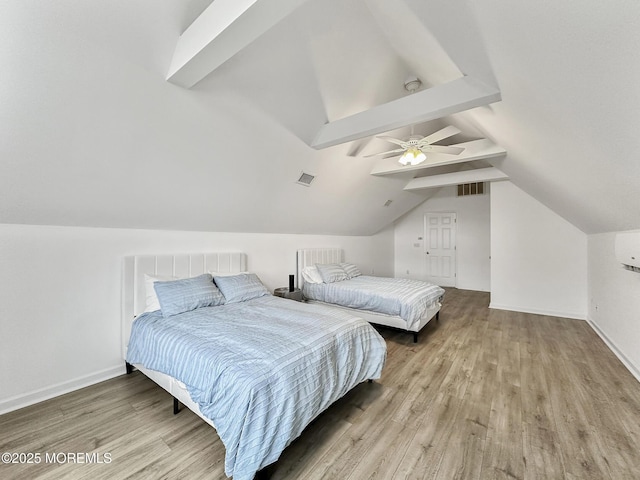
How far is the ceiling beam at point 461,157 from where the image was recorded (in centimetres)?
342

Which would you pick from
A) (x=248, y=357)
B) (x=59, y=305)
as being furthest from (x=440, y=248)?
(x=59, y=305)

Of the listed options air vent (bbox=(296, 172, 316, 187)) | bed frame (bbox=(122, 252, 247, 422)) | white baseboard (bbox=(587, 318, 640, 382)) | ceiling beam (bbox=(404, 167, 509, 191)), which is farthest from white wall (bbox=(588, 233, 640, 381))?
bed frame (bbox=(122, 252, 247, 422))

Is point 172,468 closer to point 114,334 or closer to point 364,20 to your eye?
point 114,334

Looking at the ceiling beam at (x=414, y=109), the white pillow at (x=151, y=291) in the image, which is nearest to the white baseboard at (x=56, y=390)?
the white pillow at (x=151, y=291)

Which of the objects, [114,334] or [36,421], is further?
[114,334]

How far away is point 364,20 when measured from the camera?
226 cm

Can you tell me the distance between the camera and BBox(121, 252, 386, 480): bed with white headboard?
1345 mm

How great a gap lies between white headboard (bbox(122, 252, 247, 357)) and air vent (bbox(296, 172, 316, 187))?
1439 mm

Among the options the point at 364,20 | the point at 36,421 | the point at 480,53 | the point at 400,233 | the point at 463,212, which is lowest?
the point at 36,421

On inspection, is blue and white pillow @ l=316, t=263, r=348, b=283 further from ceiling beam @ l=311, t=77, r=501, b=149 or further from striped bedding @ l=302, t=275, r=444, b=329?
ceiling beam @ l=311, t=77, r=501, b=149

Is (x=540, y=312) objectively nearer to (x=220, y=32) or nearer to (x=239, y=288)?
(x=239, y=288)

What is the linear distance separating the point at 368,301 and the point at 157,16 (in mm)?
3403

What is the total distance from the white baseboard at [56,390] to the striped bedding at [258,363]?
17.7 inches

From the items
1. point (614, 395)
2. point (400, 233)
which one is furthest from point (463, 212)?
point (614, 395)
